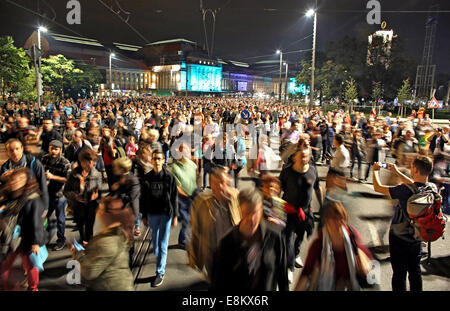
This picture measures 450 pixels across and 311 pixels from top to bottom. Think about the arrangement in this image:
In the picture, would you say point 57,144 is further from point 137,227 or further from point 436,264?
point 436,264

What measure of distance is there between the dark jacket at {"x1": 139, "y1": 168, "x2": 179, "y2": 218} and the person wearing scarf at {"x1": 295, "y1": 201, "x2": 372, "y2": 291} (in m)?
2.03

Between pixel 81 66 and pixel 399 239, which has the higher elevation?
pixel 81 66

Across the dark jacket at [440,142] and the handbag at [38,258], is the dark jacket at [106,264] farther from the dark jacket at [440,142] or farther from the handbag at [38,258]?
the dark jacket at [440,142]

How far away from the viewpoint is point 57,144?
485 cm

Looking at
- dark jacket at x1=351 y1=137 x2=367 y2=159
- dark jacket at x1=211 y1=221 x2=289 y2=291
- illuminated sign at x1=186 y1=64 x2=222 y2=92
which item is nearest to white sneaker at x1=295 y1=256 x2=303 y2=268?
dark jacket at x1=211 y1=221 x2=289 y2=291

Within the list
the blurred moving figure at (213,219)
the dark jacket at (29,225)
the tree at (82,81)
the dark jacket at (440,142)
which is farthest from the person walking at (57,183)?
the tree at (82,81)

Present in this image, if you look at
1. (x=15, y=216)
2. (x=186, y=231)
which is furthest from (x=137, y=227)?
(x=15, y=216)

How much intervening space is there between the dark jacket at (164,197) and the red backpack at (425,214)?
2782 mm

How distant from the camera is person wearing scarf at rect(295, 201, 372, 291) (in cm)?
261

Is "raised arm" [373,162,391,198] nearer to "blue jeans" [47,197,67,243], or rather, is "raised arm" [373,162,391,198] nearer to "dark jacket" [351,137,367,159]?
"blue jeans" [47,197,67,243]

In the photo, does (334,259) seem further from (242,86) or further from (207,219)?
(242,86)

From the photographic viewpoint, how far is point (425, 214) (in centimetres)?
325

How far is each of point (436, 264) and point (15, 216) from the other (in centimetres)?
543

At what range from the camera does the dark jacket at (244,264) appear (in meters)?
2.48
